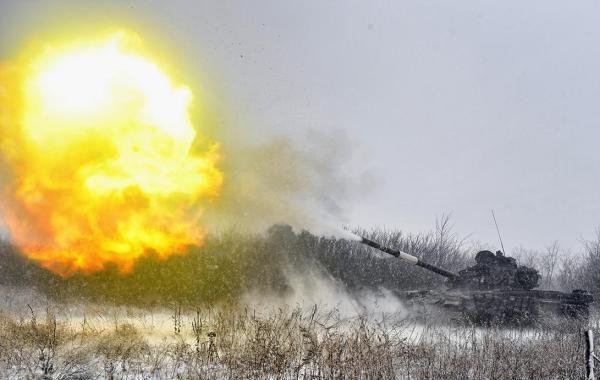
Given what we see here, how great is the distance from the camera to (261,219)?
22453 millimetres

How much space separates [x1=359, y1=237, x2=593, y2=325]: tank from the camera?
22031mm

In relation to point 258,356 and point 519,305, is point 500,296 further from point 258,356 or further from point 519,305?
point 258,356

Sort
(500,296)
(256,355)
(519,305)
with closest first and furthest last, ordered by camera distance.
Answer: (256,355), (519,305), (500,296)

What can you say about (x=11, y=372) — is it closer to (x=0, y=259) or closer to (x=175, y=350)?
(x=175, y=350)

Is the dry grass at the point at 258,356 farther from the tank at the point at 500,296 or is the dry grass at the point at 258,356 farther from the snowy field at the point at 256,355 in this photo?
the tank at the point at 500,296

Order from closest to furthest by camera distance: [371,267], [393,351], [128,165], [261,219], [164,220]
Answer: [393,351] < [128,165] < [164,220] < [261,219] < [371,267]

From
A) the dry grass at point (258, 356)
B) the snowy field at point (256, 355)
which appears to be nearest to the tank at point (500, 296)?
the snowy field at point (256, 355)

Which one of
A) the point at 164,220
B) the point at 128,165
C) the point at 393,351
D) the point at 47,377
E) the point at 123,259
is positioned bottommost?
the point at 47,377

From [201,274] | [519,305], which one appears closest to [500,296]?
[519,305]

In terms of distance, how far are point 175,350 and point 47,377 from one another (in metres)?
2.52

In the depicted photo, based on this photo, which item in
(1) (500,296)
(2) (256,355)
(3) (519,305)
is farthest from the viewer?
(1) (500,296)

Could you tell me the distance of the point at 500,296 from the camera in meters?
22.5

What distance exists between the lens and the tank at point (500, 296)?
2203cm

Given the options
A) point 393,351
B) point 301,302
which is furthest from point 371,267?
point 393,351
